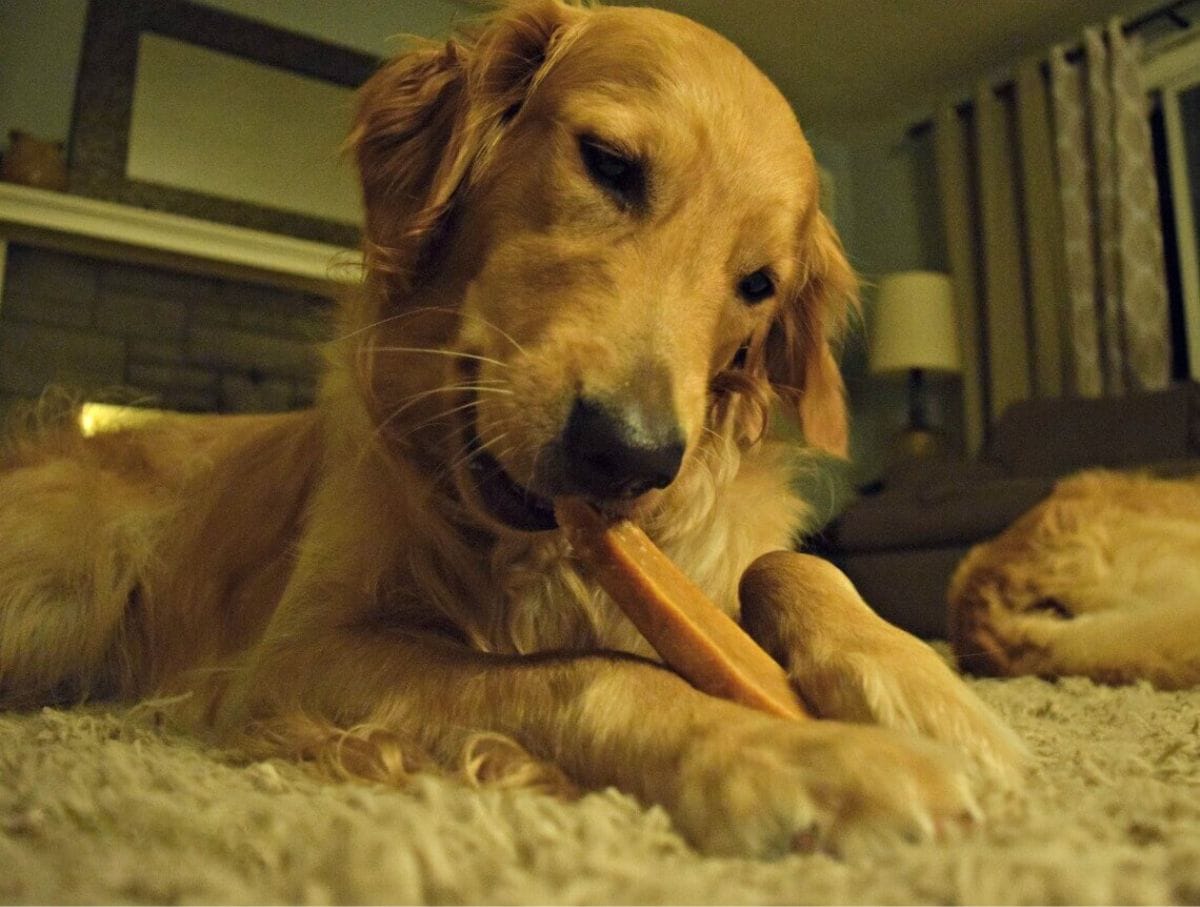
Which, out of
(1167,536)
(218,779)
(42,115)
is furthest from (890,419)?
(218,779)

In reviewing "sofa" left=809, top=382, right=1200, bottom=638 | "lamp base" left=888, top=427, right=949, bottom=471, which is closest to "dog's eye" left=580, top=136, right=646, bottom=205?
"sofa" left=809, top=382, right=1200, bottom=638

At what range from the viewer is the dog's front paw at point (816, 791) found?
593mm

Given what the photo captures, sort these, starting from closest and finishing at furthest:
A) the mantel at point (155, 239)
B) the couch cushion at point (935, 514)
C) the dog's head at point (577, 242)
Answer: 1. the dog's head at point (577, 242)
2. the couch cushion at point (935, 514)
3. the mantel at point (155, 239)

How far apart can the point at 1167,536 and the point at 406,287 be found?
1497mm

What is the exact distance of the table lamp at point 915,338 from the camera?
18.0 ft

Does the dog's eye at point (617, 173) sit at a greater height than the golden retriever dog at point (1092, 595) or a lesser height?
greater

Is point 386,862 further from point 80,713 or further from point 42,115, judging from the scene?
point 42,115

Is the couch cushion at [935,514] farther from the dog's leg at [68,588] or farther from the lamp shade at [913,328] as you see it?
the dog's leg at [68,588]

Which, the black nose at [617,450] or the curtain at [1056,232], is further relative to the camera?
the curtain at [1056,232]

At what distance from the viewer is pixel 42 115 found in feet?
14.0

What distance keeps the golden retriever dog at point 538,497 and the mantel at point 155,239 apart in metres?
2.55

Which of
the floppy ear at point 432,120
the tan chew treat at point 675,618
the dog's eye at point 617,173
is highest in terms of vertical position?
the floppy ear at point 432,120

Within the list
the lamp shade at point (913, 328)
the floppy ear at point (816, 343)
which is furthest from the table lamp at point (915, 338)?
the floppy ear at point (816, 343)

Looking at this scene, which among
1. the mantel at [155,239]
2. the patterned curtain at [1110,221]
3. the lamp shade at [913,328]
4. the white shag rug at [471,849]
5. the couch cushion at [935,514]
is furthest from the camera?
the lamp shade at [913,328]
